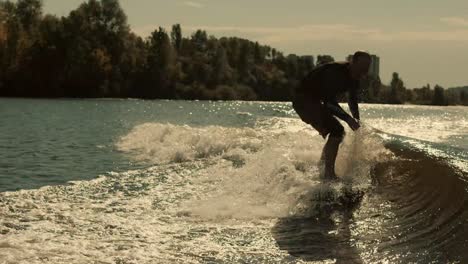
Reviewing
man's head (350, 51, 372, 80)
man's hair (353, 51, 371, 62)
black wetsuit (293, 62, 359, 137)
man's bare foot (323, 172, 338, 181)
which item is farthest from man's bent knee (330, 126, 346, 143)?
man's hair (353, 51, 371, 62)

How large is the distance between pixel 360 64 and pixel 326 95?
84 centimetres

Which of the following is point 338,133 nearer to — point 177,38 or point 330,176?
point 330,176

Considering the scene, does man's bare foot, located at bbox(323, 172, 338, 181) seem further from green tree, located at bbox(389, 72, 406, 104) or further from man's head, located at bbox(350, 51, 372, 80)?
green tree, located at bbox(389, 72, 406, 104)

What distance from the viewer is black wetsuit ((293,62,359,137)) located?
30.2 feet

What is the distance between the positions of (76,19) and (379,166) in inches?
3722

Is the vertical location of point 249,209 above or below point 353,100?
below

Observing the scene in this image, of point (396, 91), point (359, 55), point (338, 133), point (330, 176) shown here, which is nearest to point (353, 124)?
point (338, 133)

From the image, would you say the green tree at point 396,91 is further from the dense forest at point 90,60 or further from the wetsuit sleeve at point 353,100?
the wetsuit sleeve at point 353,100

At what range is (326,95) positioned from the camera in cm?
945

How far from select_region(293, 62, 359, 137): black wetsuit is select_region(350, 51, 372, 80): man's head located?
0.54ft

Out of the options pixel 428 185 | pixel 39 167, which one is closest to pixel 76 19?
pixel 39 167

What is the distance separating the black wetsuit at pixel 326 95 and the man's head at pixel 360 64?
0.16 m

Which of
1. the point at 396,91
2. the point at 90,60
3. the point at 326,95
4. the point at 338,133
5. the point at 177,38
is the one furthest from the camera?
the point at 396,91

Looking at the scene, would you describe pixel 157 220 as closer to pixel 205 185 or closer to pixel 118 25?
pixel 205 185
